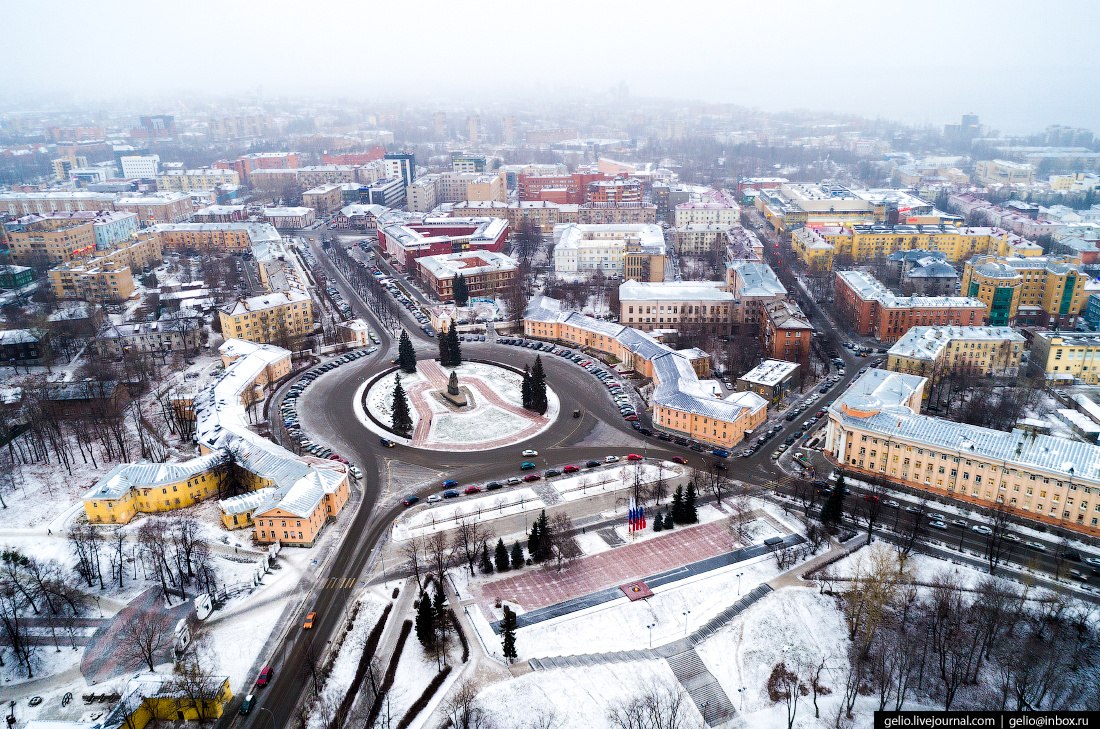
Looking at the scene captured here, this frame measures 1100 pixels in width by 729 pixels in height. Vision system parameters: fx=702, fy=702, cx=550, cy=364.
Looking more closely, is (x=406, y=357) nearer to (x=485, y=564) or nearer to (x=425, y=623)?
(x=485, y=564)

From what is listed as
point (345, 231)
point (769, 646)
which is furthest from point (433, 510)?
point (345, 231)

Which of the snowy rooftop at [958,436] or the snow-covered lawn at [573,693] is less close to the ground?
the snowy rooftop at [958,436]

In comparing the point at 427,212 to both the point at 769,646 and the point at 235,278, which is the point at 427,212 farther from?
the point at 769,646

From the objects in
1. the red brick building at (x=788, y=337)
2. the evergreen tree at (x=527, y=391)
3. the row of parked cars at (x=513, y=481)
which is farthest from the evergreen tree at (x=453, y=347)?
the red brick building at (x=788, y=337)

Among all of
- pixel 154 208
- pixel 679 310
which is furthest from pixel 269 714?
pixel 154 208

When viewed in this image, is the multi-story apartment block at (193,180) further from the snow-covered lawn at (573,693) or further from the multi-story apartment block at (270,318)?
the snow-covered lawn at (573,693)
